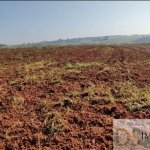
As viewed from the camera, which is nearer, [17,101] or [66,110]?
[66,110]

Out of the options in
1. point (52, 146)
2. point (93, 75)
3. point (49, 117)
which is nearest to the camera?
point (52, 146)

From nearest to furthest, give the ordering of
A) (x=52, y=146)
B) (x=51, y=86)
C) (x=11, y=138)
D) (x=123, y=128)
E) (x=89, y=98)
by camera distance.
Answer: (x=52, y=146) < (x=11, y=138) < (x=123, y=128) < (x=89, y=98) < (x=51, y=86)

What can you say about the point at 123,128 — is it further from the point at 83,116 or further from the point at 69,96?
the point at 69,96

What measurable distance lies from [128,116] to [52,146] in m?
2.33

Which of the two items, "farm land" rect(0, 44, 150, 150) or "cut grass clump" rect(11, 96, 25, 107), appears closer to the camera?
"farm land" rect(0, 44, 150, 150)

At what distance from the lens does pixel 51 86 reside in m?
8.43

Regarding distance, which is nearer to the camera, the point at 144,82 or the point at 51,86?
the point at 51,86

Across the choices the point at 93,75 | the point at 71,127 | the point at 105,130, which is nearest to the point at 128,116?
the point at 105,130

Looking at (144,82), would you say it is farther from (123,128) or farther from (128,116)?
(123,128)

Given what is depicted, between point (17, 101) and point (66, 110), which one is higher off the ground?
point (17, 101)

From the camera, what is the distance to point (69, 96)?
7.16 meters

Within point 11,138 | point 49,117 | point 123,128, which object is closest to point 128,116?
point 123,128

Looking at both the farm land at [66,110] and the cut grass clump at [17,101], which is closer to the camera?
the farm land at [66,110]

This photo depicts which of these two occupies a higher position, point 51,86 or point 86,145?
point 51,86
